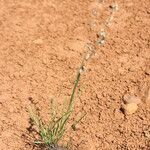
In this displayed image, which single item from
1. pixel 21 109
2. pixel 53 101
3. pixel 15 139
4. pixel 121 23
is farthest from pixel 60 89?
pixel 121 23

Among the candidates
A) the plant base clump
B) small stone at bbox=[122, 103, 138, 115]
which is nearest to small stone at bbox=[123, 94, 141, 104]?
small stone at bbox=[122, 103, 138, 115]

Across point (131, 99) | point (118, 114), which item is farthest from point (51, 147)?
point (131, 99)

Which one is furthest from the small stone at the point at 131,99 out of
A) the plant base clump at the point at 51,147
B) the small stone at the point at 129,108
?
the plant base clump at the point at 51,147

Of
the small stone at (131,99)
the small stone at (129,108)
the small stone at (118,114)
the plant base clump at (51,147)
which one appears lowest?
the plant base clump at (51,147)

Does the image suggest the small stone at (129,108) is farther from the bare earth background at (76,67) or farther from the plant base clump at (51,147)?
the plant base clump at (51,147)

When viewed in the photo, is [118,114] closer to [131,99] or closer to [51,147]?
[131,99]
